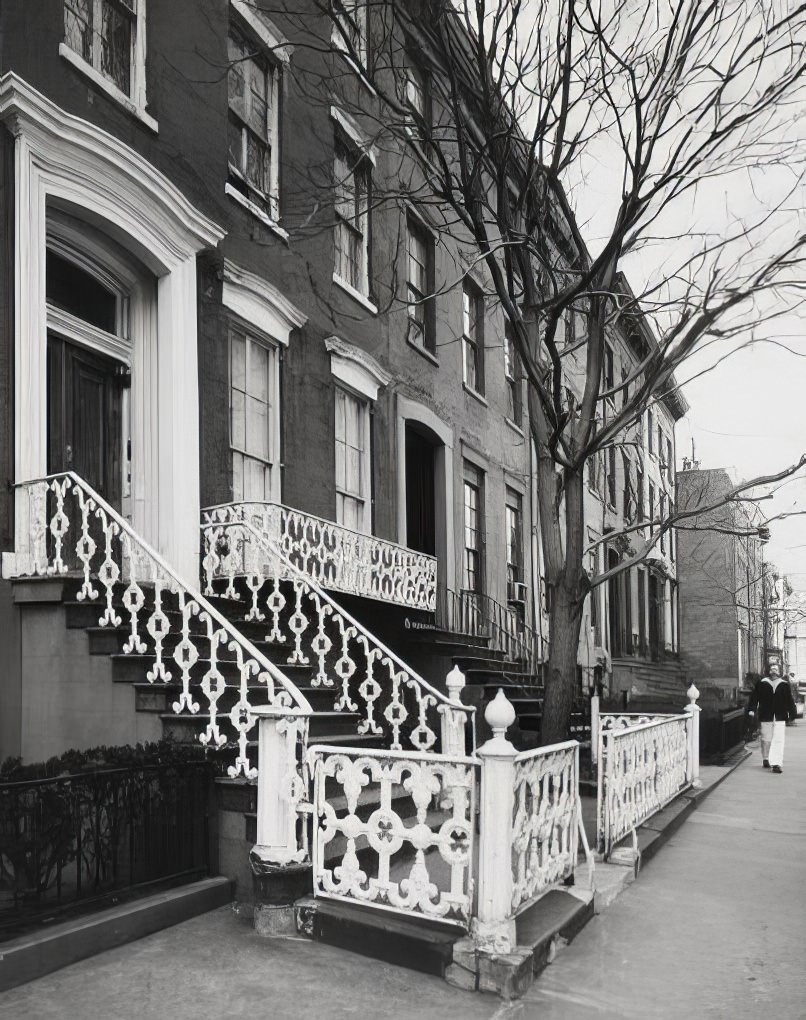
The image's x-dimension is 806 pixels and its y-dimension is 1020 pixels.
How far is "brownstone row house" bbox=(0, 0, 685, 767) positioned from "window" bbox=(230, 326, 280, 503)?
3cm

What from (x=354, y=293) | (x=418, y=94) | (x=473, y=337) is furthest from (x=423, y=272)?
(x=354, y=293)

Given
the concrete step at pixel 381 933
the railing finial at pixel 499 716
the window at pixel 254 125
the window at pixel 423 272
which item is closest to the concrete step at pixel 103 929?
the concrete step at pixel 381 933

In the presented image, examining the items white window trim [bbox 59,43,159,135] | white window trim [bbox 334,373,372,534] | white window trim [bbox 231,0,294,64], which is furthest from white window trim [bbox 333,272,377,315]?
white window trim [bbox 59,43,159,135]

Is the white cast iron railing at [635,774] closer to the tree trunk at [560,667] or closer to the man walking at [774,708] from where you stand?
the tree trunk at [560,667]

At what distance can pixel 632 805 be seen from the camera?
9.35 meters

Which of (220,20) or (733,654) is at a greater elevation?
(220,20)

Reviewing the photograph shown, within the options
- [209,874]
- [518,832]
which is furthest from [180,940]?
[518,832]

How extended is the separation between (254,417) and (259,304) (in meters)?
1.27

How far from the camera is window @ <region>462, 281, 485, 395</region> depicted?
62.6ft

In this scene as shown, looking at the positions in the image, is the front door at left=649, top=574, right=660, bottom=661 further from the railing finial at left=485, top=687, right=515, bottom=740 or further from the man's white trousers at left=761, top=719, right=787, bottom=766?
the railing finial at left=485, top=687, right=515, bottom=740

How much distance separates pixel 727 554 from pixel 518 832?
138 feet

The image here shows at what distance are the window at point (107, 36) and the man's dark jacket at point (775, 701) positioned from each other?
12.8 m

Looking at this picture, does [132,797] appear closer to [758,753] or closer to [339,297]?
[339,297]

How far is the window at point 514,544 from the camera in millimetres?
20109
